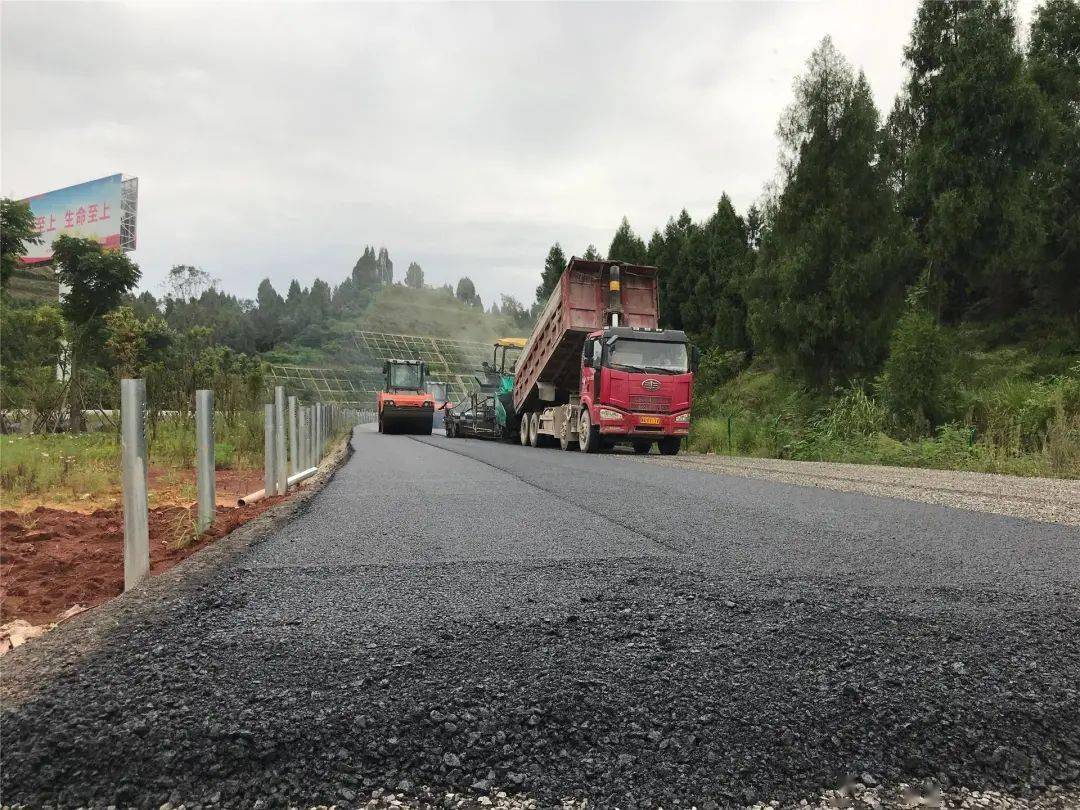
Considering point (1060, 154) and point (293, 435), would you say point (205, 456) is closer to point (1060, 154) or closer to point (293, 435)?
point (293, 435)

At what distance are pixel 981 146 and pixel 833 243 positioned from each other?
4.31 metres

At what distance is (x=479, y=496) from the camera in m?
7.33

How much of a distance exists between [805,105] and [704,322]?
11.3 meters

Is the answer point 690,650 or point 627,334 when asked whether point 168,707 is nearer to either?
point 690,650

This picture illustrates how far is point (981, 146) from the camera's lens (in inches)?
811

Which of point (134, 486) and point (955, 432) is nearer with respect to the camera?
point (134, 486)

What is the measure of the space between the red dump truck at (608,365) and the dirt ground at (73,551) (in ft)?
32.4

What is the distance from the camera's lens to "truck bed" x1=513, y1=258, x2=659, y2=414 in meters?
17.5

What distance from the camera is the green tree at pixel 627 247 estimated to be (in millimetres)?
38938

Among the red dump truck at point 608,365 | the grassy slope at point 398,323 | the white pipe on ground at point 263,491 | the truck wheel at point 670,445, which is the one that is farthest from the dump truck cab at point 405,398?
the grassy slope at point 398,323

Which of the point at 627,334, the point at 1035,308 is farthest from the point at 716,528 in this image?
the point at 1035,308

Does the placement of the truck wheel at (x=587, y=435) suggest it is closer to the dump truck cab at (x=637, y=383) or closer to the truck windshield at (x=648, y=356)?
the dump truck cab at (x=637, y=383)

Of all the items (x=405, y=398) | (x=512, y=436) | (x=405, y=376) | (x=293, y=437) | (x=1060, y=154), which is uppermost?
(x=1060, y=154)

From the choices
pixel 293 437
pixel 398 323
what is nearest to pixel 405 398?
pixel 293 437
